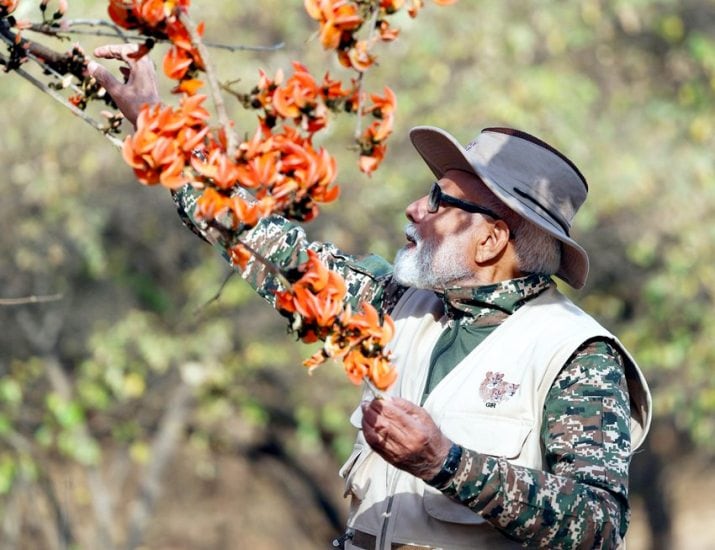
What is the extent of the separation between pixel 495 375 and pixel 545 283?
0.38m

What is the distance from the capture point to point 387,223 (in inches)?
341

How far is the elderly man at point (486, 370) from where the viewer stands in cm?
254

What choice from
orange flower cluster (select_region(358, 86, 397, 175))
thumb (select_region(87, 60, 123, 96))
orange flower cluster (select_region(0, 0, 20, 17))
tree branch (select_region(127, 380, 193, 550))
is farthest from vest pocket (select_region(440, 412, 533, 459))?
tree branch (select_region(127, 380, 193, 550))

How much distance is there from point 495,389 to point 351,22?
110 cm

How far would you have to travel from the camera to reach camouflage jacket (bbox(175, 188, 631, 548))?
2533mm

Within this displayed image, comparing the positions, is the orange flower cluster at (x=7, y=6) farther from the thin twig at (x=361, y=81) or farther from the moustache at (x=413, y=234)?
the moustache at (x=413, y=234)

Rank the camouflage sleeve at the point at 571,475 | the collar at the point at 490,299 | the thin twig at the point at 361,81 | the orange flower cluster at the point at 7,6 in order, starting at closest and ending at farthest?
the thin twig at the point at 361,81
the orange flower cluster at the point at 7,6
the camouflage sleeve at the point at 571,475
the collar at the point at 490,299

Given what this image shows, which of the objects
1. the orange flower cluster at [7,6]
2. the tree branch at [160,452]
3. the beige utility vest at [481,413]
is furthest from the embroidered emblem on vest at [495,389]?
the tree branch at [160,452]

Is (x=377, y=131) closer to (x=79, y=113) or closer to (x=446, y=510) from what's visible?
(x=79, y=113)

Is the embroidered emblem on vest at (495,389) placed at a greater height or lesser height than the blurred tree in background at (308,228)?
greater

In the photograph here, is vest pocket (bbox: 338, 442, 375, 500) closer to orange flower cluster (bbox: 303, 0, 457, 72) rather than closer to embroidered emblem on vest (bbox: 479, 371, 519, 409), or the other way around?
embroidered emblem on vest (bbox: 479, 371, 519, 409)

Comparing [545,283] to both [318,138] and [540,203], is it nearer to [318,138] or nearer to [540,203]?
[540,203]

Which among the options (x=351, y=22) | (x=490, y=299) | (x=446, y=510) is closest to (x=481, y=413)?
(x=446, y=510)

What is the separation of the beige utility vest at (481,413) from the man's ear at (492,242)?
0.53 ft
